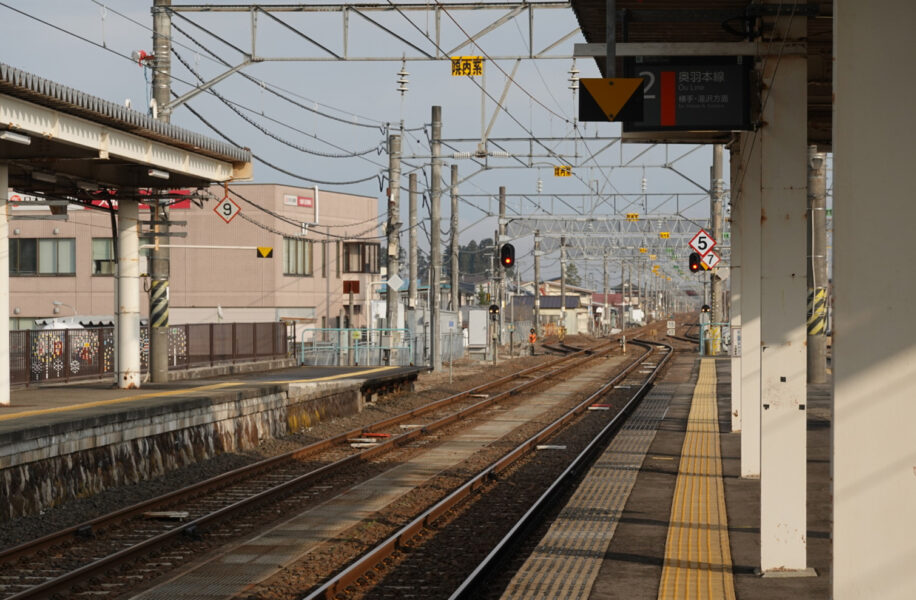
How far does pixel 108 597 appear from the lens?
964 centimetres

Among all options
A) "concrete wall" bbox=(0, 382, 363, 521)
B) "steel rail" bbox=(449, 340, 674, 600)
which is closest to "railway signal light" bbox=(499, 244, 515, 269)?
"steel rail" bbox=(449, 340, 674, 600)

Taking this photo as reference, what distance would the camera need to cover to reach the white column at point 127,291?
21.6 meters

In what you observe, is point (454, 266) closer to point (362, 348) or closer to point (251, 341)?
point (362, 348)

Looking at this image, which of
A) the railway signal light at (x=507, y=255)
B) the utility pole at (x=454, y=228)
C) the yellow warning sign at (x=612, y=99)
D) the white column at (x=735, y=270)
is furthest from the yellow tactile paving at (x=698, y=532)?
the utility pole at (x=454, y=228)

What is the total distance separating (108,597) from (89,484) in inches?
219

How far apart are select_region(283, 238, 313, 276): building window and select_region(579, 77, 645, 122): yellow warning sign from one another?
48.1 m

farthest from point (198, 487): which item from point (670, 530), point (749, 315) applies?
point (749, 315)

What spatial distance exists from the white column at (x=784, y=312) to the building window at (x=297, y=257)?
Result: 49.3 m

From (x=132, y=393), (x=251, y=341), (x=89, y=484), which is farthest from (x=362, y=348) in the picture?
(x=89, y=484)

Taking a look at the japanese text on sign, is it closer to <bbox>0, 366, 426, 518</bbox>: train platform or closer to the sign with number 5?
the sign with number 5

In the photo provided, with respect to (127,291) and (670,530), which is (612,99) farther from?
(127,291)

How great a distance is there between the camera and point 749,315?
13.4m

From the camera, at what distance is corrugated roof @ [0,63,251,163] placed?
1466cm

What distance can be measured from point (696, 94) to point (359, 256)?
5470cm
